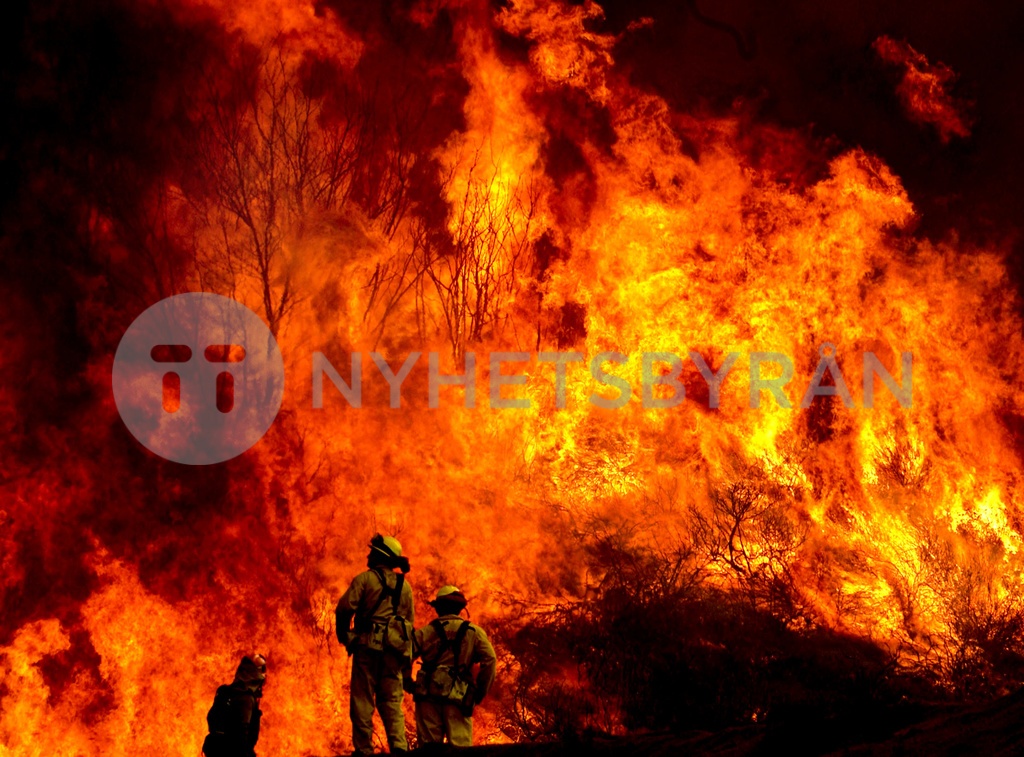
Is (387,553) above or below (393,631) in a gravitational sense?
above

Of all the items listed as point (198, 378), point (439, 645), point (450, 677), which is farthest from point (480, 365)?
point (450, 677)

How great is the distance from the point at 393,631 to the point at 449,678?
577mm

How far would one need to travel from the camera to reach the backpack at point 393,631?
8391 millimetres

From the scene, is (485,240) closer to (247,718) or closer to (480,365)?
(480,365)

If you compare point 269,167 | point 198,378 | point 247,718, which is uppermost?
point 269,167

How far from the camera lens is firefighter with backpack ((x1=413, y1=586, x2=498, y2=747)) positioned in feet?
27.9

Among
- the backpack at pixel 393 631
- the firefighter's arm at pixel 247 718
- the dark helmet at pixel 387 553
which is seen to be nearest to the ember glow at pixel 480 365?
the backpack at pixel 393 631

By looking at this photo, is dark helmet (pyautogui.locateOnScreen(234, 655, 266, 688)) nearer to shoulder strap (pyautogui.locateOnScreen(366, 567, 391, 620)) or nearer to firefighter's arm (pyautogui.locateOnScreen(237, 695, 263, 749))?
firefighter's arm (pyautogui.locateOnScreen(237, 695, 263, 749))

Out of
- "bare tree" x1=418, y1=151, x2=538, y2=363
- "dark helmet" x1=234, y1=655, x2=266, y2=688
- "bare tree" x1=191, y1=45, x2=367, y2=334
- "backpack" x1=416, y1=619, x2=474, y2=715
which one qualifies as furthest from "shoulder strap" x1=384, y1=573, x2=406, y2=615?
"bare tree" x1=418, y1=151, x2=538, y2=363

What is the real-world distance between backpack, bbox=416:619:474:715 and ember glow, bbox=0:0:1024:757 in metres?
2.93

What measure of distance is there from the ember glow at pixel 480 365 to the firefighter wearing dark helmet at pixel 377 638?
3055 mm

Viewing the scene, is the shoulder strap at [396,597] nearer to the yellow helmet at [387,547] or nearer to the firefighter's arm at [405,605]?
the firefighter's arm at [405,605]

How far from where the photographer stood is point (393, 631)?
27.7 ft

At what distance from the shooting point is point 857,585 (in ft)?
45.5
